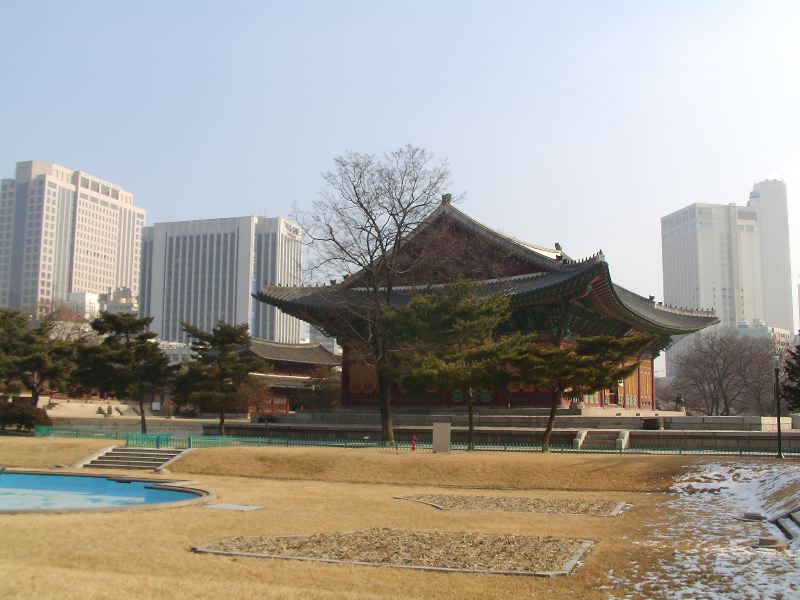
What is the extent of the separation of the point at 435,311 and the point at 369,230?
4.74 meters

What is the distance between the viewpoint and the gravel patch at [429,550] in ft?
32.4

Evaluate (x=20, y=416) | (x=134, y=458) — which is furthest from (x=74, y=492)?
(x=20, y=416)

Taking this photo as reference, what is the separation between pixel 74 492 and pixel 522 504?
1267 cm

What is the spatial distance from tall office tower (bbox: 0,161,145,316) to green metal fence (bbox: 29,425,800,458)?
113595 millimetres

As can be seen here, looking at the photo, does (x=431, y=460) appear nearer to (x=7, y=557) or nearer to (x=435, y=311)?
(x=435, y=311)

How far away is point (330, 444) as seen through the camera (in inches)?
1203

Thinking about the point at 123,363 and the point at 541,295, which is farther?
the point at 123,363

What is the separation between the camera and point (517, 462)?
22359 mm

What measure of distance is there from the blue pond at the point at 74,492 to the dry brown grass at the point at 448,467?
3102mm

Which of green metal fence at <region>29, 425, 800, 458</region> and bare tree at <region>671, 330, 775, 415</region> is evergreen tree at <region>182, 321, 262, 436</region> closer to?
green metal fence at <region>29, 425, 800, 458</region>

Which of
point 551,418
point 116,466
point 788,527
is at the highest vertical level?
point 551,418

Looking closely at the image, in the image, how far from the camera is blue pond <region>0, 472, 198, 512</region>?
61.6 feet

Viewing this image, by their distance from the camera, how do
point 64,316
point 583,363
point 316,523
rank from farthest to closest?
point 64,316 < point 583,363 < point 316,523

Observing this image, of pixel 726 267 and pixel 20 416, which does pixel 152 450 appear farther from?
pixel 726 267
